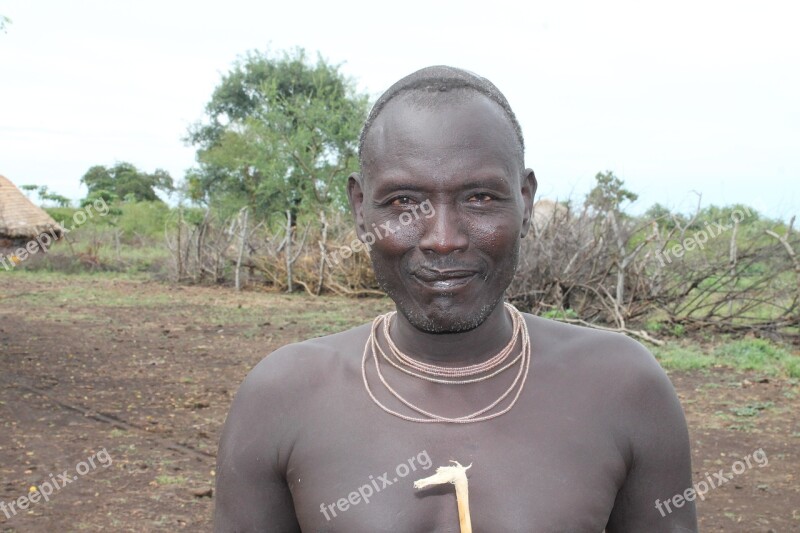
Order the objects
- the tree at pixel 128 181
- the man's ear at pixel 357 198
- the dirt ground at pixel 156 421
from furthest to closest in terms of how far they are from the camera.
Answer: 1. the tree at pixel 128 181
2. the dirt ground at pixel 156 421
3. the man's ear at pixel 357 198

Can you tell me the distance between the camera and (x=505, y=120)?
1.56m

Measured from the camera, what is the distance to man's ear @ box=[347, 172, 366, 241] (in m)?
1.64

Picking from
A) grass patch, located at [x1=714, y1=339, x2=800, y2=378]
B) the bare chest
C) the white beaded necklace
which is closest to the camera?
the bare chest

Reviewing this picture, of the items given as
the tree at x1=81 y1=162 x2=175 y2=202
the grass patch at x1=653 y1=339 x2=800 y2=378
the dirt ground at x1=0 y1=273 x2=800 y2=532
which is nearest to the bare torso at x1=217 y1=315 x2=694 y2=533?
the dirt ground at x1=0 y1=273 x2=800 y2=532

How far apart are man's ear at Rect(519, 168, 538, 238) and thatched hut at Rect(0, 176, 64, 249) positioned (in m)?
17.9

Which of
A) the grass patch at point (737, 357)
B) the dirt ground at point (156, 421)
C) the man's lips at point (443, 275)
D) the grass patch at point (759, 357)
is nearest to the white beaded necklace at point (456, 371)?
the man's lips at point (443, 275)

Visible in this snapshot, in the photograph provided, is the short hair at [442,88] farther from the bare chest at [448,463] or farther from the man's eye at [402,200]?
the bare chest at [448,463]

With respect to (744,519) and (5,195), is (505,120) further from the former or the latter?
(5,195)

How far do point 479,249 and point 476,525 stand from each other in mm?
500

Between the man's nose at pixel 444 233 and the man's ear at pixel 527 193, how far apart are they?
18cm

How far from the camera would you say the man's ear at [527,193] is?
1.61 meters

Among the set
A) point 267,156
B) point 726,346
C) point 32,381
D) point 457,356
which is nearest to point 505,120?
point 457,356

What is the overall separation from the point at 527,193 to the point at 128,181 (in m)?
37.9

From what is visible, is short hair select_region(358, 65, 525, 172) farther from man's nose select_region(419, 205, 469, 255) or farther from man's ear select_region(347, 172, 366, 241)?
man's nose select_region(419, 205, 469, 255)
